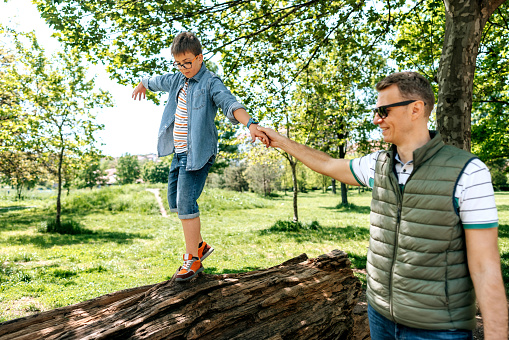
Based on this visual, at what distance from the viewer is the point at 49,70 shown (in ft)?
54.5

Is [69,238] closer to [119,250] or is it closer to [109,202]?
[119,250]

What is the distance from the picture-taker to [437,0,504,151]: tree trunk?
5.05m

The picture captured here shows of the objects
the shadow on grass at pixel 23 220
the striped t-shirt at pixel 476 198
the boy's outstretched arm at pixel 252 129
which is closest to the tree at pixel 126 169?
the shadow on grass at pixel 23 220

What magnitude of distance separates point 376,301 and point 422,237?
593mm

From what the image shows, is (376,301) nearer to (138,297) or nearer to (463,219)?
(463,219)

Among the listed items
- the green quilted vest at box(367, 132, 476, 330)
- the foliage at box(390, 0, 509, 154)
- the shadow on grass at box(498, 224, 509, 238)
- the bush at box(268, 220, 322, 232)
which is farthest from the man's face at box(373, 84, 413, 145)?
the shadow on grass at box(498, 224, 509, 238)

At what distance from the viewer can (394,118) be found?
2.27 m

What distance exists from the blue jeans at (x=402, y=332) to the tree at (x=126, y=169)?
8849 centimetres

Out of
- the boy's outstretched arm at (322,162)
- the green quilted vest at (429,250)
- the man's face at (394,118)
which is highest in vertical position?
the man's face at (394,118)

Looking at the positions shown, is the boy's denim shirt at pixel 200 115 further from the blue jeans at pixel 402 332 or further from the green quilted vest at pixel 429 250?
the blue jeans at pixel 402 332

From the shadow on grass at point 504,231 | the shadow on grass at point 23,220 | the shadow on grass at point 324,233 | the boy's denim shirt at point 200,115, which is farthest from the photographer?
the shadow on grass at point 23,220

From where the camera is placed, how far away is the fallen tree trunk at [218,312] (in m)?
3.28

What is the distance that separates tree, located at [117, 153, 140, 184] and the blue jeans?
88.5 meters

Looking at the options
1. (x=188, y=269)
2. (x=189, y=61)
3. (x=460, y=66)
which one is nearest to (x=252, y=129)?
(x=189, y=61)
